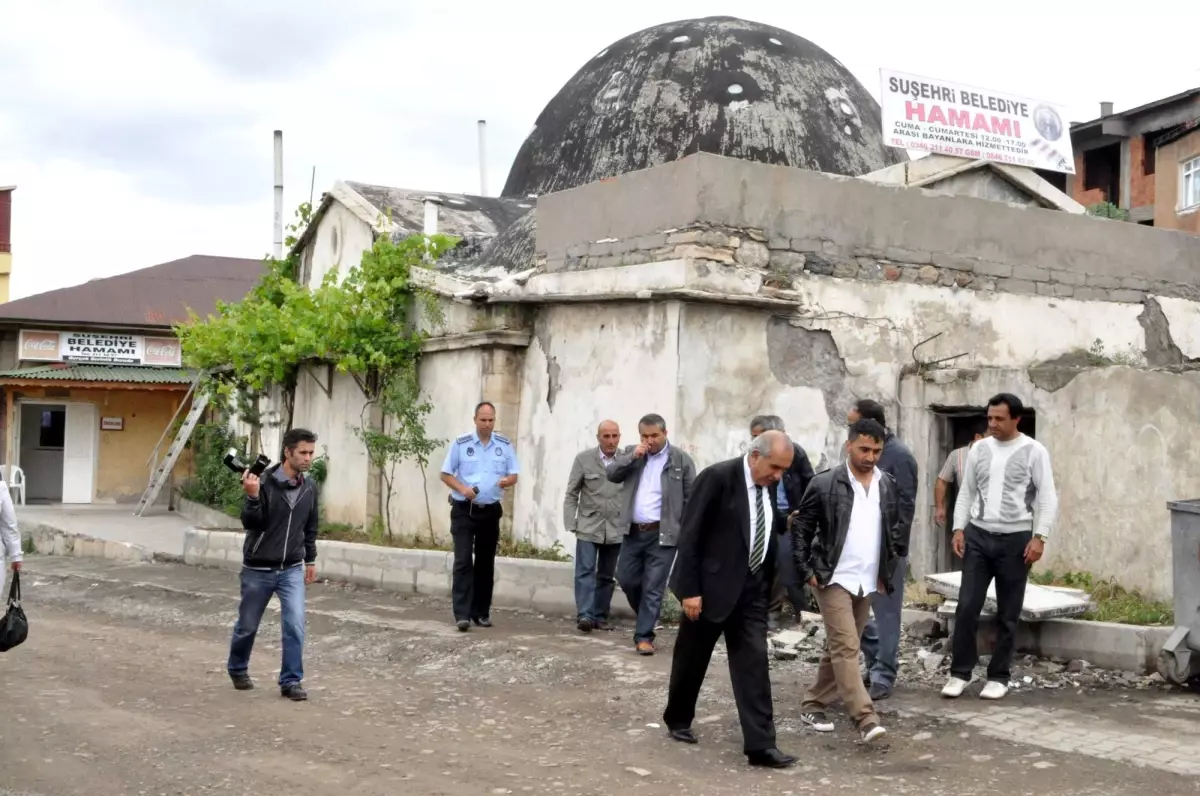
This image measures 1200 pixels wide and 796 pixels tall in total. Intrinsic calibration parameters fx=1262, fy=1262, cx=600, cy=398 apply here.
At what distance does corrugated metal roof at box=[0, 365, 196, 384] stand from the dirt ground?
15857 millimetres

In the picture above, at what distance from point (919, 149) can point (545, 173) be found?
7.23 meters

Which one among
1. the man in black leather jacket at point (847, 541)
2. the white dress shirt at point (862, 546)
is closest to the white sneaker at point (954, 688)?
the man in black leather jacket at point (847, 541)

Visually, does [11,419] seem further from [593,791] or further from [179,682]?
[593,791]

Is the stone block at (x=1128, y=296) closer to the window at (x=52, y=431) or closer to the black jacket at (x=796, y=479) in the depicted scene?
the black jacket at (x=796, y=479)

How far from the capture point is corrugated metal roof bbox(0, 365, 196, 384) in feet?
80.6

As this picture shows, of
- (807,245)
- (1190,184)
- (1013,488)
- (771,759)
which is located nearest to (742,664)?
(771,759)

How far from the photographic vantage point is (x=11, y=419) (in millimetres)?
26094

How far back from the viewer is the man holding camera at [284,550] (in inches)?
301

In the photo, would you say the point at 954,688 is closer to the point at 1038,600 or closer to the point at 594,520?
the point at 1038,600

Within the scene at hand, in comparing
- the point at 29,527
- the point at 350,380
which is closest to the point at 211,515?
the point at 29,527

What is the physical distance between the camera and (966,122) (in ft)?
46.8

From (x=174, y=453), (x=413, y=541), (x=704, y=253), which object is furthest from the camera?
(x=174, y=453)

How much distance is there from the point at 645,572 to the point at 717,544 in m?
2.96

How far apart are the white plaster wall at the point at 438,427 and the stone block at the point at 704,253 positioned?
117 inches
